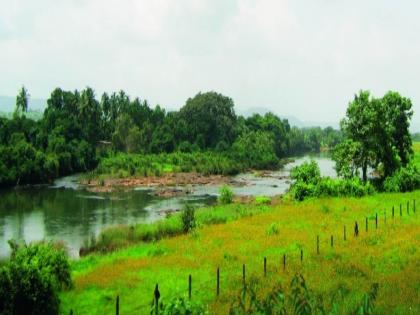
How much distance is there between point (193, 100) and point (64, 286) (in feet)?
416

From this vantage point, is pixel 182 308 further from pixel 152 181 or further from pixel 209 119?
pixel 209 119

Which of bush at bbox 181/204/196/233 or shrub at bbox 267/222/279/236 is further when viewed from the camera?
bush at bbox 181/204/196/233

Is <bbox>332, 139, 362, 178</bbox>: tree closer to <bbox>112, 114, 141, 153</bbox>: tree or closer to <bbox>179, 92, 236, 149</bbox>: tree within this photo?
<bbox>112, 114, 141, 153</bbox>: tree

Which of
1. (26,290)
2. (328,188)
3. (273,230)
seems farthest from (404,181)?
(26,290)

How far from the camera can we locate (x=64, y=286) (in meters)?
25.4

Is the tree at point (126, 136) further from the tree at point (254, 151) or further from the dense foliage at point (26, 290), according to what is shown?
the dense foliage at point (26, 290)

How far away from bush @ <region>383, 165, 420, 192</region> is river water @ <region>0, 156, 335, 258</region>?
21.2 meters

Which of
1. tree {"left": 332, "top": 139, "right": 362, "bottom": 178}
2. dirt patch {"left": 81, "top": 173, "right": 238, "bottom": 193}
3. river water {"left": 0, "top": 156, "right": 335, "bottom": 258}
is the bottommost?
river water {"left": 0, "top": 156, "right": 335, "bottom": 258}

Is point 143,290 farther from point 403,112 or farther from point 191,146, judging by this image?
point 191,146

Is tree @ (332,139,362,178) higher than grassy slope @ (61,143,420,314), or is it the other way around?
tree @ (332,139,362,178)

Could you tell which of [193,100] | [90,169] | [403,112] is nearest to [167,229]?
[403,112]

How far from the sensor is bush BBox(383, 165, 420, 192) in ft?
196

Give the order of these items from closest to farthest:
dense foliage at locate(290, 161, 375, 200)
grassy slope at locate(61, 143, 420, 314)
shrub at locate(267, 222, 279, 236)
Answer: grassy slope at locate(61, 143, 420, 314), shrub at locate(267, 222, 279, 236), dense foliage at locate(290, 161, 375, 200)

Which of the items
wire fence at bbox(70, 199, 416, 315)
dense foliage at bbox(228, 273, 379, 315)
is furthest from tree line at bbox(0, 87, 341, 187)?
A: dense foliage at bbox(228, 273, 379, 315)
